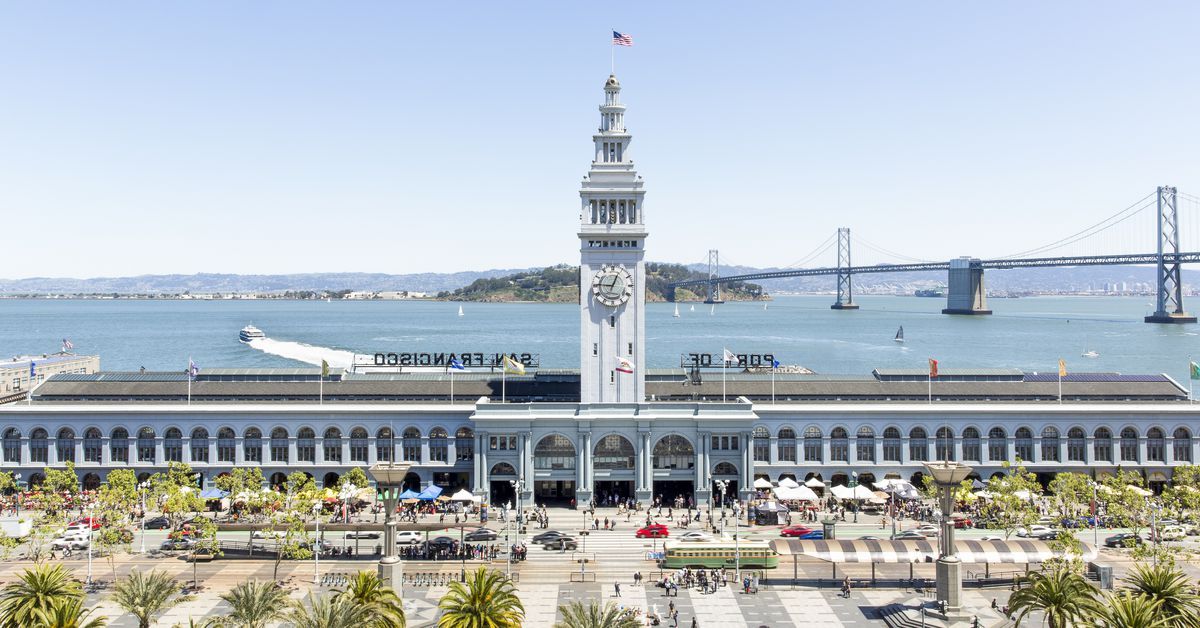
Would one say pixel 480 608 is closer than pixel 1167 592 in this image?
Yes

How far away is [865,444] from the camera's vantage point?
303 feet

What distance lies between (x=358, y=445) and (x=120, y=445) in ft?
67.0

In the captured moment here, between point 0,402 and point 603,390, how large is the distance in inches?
2321

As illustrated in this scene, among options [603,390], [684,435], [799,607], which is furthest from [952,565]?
[603,390]

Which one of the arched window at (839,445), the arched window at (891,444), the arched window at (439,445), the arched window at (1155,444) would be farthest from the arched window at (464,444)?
the arched window at (1155,444)

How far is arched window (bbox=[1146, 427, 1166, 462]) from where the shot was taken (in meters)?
92.1

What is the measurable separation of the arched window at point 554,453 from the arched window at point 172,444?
31180 mm

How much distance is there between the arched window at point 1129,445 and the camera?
9238 cm

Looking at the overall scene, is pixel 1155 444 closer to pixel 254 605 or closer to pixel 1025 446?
pixel 1025 446

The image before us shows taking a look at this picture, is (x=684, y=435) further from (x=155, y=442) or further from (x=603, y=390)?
(x=155, y=442)

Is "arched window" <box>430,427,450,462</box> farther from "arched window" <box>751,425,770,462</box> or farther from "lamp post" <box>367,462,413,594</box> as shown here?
"lamp post" <box>367,462,413,594</box>

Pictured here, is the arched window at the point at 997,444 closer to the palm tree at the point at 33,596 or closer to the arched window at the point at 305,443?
the arched window at the point at 305,443

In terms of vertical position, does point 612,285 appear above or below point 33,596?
above

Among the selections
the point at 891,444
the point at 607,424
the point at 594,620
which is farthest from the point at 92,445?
the point at 891,444
